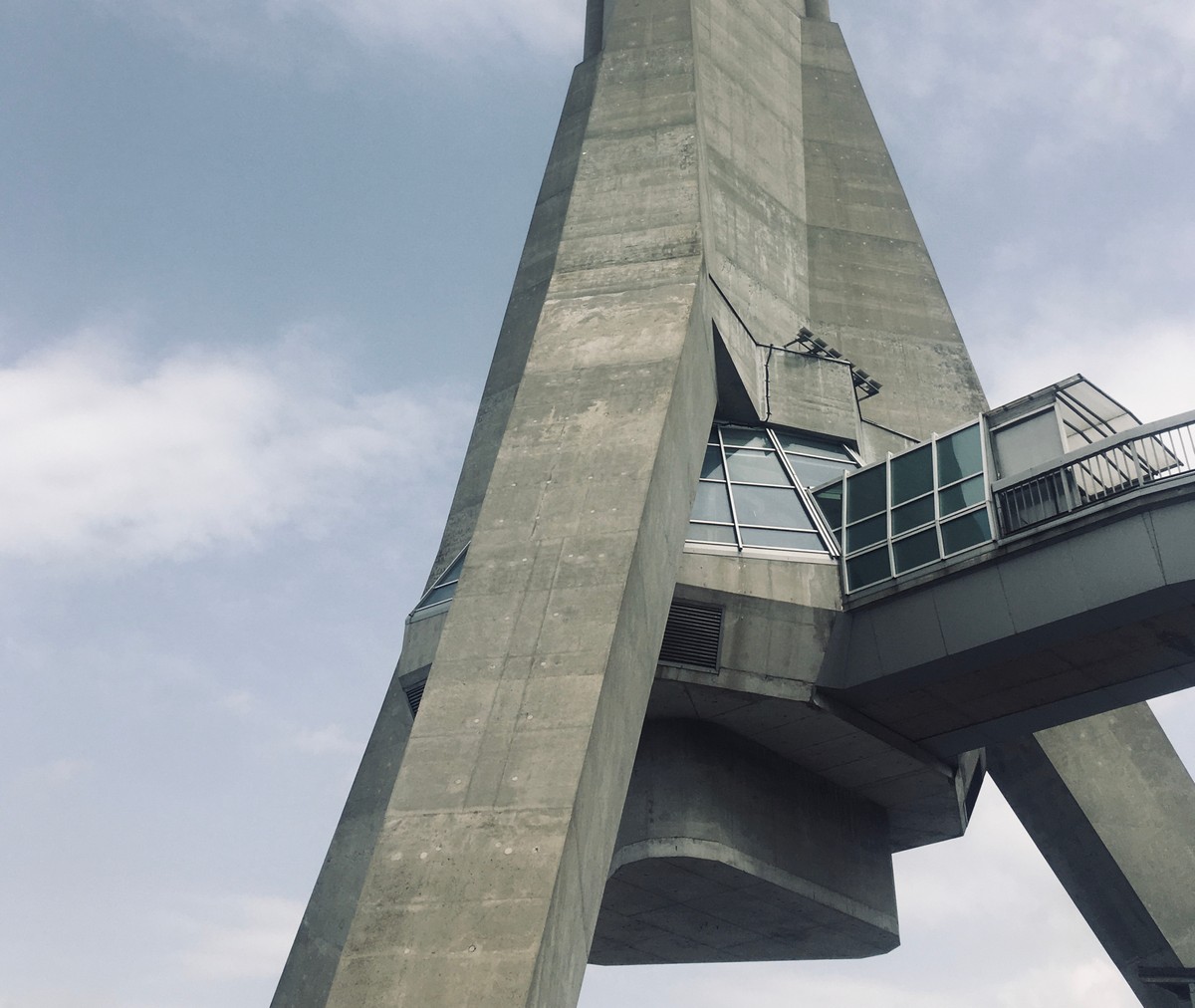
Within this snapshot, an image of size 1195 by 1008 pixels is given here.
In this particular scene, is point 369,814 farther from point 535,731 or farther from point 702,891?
point 535,731

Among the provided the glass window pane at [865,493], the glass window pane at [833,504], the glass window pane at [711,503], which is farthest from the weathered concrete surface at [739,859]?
the glass window pane at [865,493]

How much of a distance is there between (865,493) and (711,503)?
2614 mm

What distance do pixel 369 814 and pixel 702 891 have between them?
259 inches

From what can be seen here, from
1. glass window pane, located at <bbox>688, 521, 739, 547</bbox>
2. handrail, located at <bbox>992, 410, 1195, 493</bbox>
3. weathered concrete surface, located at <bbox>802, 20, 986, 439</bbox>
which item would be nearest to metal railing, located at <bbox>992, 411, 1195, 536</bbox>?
handrail, located at <bbox>992, 410, 1195, 493</bbox>

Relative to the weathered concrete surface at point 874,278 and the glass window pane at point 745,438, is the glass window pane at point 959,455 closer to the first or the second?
the glass window pane at point 745,438

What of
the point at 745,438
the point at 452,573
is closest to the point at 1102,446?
the point at 745,438

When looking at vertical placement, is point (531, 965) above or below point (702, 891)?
below

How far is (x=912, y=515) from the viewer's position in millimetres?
21891

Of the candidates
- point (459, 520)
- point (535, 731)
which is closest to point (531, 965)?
point (535, 731)

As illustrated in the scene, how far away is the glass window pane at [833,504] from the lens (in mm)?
22906

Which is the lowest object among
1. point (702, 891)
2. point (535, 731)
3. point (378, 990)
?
point (378, 990)

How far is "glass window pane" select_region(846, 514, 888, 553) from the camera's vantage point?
22.1m

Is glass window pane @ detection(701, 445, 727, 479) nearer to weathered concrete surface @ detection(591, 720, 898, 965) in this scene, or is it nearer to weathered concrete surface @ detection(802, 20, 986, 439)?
weathered concrete surface @ detection(591, 720, 898, 965)

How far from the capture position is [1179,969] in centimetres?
2427
